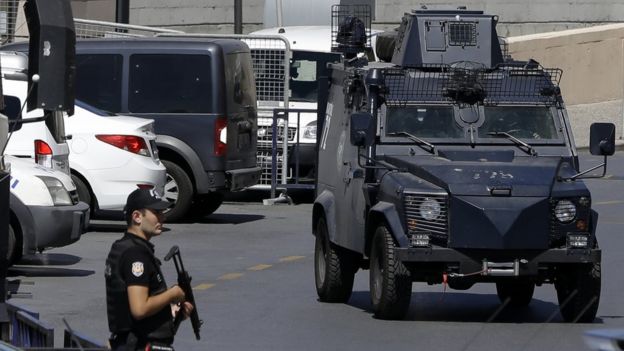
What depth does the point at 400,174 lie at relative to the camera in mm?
12562

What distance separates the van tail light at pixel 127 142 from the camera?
18.5m

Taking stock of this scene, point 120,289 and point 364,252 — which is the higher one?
point 120,289

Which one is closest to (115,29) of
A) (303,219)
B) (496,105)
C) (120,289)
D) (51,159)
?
(303,219)

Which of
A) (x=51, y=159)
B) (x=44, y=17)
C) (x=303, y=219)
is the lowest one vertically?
(x=303, y=219)

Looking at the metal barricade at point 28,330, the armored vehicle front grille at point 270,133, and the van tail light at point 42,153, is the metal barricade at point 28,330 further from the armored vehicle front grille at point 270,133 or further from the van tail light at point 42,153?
the armored vehicle front grille at point 270,133

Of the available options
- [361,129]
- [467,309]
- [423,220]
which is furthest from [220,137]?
[423,220]

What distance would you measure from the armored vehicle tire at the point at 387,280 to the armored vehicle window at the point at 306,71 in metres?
11.7

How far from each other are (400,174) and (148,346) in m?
5.60

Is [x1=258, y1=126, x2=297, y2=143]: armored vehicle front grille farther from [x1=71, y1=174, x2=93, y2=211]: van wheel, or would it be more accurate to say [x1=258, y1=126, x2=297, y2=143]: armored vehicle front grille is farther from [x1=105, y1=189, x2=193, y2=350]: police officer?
[x1=105, y1=189, x2=193, y2=350]: police officer

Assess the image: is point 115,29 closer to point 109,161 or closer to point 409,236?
point 109,161

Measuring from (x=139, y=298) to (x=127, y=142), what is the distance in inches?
450

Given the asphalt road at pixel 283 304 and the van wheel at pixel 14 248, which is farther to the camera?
the van wheel at pixel 14 248

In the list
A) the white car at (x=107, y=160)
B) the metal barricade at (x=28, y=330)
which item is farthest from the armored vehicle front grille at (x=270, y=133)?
the metal barricade at (x=28, y=330)

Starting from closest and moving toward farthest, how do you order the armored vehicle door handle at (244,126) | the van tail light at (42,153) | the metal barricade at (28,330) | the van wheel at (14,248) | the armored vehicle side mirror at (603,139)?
1. the metal barricade at (28,330)
2. the armored vehicle side mirror at (603,139)
3. the van wheel at (14,248)
4. the van tail light at (42,153)
5. the armored vehicle door handle at (244,126)
